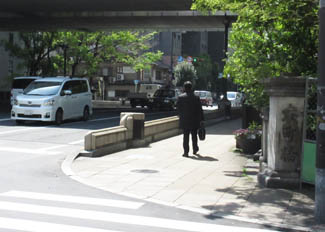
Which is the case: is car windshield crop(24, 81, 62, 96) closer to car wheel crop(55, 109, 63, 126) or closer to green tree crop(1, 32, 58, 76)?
car wheel crop(55, 109, 63, 126)

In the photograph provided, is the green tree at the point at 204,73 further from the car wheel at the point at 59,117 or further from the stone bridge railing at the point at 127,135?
the stone bridge railing at the point at 127,135

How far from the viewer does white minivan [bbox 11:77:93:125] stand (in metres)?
19.5

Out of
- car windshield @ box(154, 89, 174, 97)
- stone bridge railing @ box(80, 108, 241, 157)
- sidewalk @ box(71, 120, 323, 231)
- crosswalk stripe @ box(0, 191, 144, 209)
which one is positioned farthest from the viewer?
car windshield @ box(154, 89, 174, 97)

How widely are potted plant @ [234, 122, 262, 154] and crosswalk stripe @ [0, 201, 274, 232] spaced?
688cm

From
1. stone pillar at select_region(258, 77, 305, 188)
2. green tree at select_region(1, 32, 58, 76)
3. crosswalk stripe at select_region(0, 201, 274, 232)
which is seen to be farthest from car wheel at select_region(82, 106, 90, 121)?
green tree at select_region(1, 32, 58, 76)

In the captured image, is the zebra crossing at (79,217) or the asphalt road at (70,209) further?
the asphalt road at (70,209)

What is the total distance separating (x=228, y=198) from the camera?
744 centimetres

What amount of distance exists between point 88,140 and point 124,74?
67256 millimetres

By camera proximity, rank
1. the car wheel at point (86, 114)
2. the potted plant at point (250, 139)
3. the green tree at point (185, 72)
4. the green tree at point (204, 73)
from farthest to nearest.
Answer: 1. the green tree at point (204, 73)
2. the green tree at point (185, 72)
3. the car wheel at point (86, 114)
4. the potted plant at point (250, 139)

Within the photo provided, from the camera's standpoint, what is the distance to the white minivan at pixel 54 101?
19.5 m

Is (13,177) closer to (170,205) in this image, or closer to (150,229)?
(170,205)

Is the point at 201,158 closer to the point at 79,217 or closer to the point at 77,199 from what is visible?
the point at 77,199

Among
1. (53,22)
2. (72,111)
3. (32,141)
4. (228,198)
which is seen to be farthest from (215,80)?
(228,198)

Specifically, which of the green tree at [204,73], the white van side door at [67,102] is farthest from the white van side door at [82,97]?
the green tree at [204,73]
